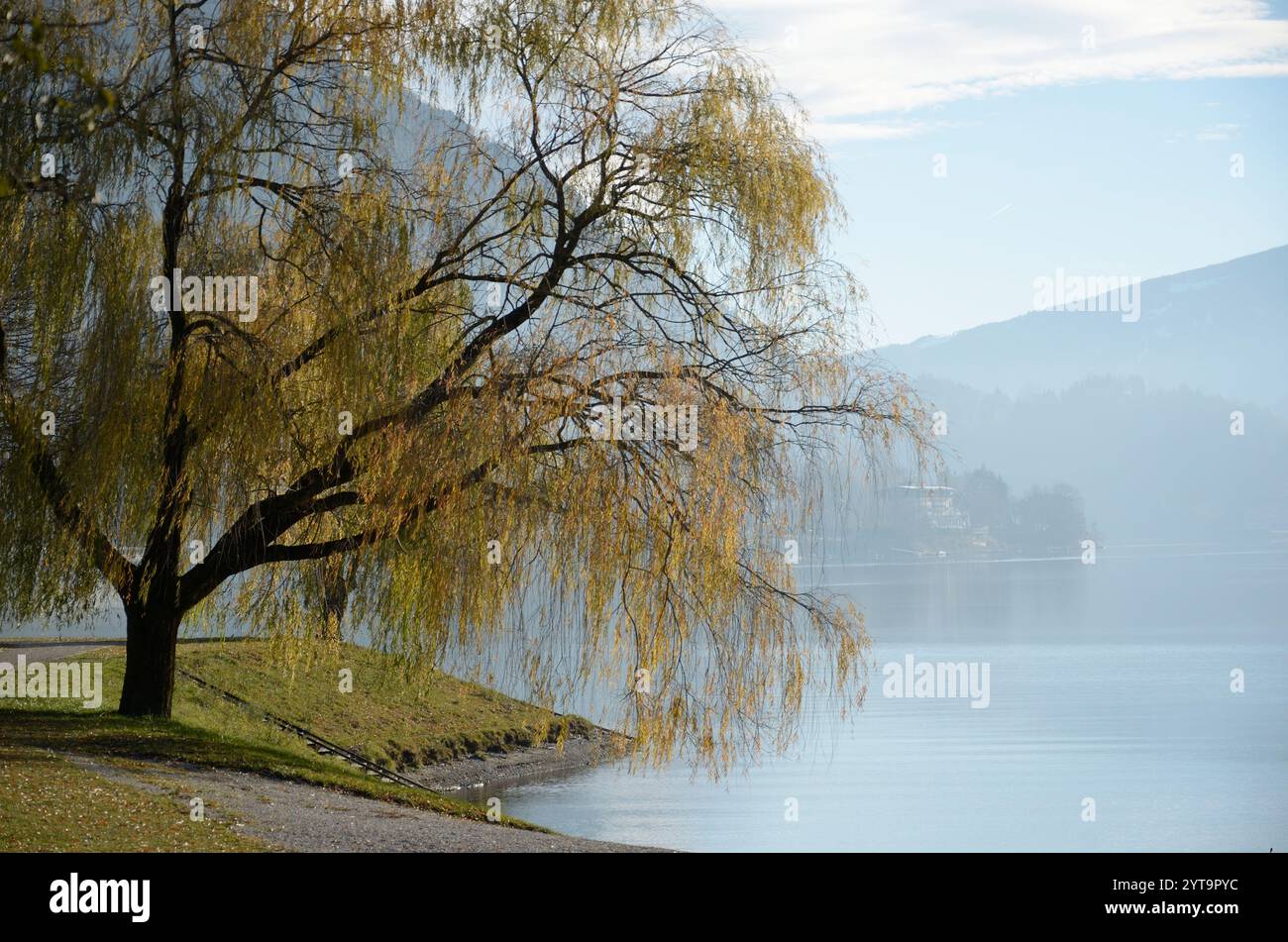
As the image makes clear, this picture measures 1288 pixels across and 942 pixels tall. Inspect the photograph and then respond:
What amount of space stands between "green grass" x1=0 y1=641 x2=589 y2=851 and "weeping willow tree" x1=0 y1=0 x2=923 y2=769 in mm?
1985

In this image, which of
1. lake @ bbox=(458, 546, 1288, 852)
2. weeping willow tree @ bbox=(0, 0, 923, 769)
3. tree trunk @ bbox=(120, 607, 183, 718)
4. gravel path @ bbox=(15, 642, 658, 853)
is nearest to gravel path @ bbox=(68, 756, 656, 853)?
gravel path @ bbox=(15, 642, 658, 853)

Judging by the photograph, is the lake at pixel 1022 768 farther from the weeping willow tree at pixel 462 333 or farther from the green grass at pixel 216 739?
the green grass at pixel 216 739

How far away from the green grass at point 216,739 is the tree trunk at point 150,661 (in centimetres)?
34

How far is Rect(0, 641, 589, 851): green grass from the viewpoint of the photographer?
1061 cm

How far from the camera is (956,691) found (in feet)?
204

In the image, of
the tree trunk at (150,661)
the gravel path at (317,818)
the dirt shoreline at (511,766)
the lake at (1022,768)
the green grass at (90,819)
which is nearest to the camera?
the green grass at (90,819)

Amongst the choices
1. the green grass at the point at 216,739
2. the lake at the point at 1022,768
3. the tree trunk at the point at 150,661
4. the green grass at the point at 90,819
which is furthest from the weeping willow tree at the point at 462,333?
the green grass at the point at 90,819

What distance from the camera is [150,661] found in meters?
17.4

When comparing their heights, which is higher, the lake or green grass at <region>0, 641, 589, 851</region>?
green grass at <region>0, 641, 589, 851</region>

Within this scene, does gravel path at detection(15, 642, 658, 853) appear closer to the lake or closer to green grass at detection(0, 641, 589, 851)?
green grass at detection(0, 641, 589, 851)

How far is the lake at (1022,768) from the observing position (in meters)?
30.8
